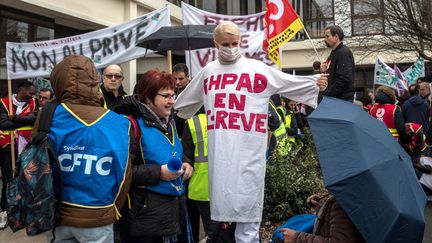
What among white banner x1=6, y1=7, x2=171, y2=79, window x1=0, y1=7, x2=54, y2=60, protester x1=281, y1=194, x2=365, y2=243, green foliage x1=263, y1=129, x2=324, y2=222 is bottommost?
green foliage x1=263, y1=129, x2=324, y2=222

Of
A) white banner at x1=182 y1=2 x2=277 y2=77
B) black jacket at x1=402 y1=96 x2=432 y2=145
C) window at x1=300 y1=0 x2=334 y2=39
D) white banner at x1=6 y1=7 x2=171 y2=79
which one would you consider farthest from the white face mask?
window at x1=300 y1=0 x2=334 y2=39

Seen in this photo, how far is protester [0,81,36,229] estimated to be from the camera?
20.1ft

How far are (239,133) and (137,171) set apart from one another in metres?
0.85

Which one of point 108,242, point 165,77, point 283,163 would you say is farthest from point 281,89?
point 283,163

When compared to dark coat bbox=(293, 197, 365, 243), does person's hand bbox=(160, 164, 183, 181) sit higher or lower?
higher

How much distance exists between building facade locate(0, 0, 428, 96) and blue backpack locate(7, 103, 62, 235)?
4069 mm

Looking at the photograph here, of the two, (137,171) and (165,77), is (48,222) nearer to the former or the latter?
Result: (137,171)

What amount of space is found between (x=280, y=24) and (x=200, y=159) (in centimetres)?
327

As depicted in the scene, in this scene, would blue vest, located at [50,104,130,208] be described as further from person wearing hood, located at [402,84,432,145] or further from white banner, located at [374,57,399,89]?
white banner, located at [374,57,399,89]

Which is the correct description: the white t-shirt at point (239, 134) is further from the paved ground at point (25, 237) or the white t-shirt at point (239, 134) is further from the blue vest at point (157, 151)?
the paved ground at point (25, 237)

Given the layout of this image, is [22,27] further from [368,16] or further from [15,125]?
[368,16]

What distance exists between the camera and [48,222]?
2.30 metres

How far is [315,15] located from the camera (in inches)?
926

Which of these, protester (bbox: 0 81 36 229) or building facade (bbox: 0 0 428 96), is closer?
protester (bbox: 0 81 36 229)
